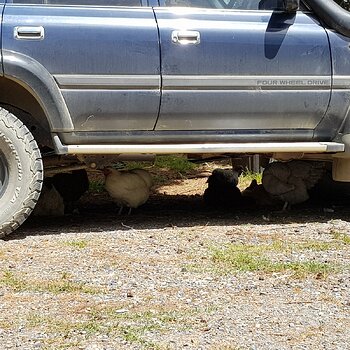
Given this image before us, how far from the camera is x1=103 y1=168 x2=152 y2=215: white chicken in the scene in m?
5.68

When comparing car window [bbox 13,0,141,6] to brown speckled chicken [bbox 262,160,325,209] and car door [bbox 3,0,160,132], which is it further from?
brown speckled chicken [bbox 262,160,325,209]

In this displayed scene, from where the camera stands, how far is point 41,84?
15.8ft

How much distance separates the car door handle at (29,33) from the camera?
479 cm

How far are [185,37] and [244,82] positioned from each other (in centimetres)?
51

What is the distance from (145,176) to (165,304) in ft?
7.57

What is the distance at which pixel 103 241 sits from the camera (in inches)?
189

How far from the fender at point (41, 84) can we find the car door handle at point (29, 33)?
0.12 meters

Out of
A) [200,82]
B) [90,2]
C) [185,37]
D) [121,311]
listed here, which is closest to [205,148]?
[200,82]

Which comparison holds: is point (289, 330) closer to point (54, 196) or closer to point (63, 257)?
point (63, 257)

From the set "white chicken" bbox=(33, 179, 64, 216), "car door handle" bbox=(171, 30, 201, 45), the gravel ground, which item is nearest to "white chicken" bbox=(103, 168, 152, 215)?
the gravel ground

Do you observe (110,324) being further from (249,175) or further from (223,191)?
(249,175)

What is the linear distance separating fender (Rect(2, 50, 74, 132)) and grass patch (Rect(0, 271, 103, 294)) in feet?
4.18

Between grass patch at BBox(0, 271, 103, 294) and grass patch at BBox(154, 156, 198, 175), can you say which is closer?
grass patch at BBox(0, 271, 103, 294)

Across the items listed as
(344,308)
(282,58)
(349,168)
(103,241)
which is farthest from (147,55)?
(344,308)
